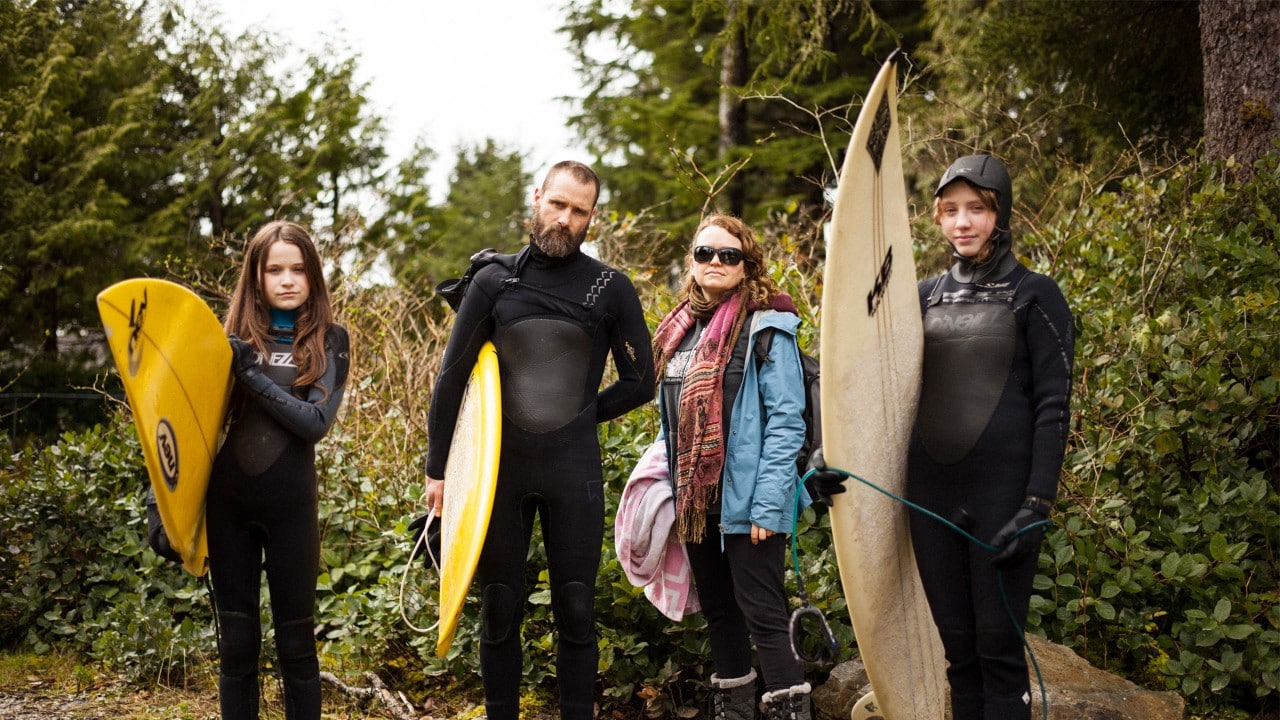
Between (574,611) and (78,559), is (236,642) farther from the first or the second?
(78,559)

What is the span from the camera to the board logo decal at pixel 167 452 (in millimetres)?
2873

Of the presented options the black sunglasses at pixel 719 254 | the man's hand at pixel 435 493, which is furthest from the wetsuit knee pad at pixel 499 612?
the black sunglasses at pixel 719 254

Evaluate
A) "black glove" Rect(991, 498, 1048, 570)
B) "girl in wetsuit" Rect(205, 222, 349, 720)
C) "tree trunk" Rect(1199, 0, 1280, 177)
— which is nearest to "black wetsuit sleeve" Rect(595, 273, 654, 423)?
"girl in wetsuit" Rect(205, 222, 349, 720)

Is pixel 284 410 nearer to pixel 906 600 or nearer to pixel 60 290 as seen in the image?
pixel 906 600

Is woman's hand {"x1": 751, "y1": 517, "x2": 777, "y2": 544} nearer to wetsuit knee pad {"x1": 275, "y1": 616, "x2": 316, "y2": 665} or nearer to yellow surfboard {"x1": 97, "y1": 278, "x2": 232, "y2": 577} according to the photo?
wetsuit knee pad {"x1": 275, "y1": 616, "x2": 316, "y2": 665}

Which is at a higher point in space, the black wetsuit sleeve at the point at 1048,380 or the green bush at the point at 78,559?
the black wetsuit sleeve at the point at 1048,380

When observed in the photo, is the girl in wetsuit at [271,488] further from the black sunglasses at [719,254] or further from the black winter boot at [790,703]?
the black winter boot at [790,703]

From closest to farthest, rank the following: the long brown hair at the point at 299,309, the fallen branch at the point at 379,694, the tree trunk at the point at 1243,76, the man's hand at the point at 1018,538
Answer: the man's hand at the point at 1018,538 → the long brown hair at the point at 299,309 → the fallen branch at the point at 379,694 → the tree trunk at the point at 1243,76

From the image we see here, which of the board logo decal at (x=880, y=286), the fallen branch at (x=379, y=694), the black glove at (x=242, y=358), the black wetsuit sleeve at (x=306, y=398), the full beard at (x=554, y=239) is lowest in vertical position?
the fallen branch at (x=379, y=694)

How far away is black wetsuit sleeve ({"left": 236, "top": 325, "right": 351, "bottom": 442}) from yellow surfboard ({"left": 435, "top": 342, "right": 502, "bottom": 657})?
0.39 meters

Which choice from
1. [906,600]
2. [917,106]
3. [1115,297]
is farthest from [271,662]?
[917,106]

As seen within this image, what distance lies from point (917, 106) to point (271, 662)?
906 centimetres

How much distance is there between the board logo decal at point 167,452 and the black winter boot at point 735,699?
1734 mm

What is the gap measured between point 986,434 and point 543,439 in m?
1.25
